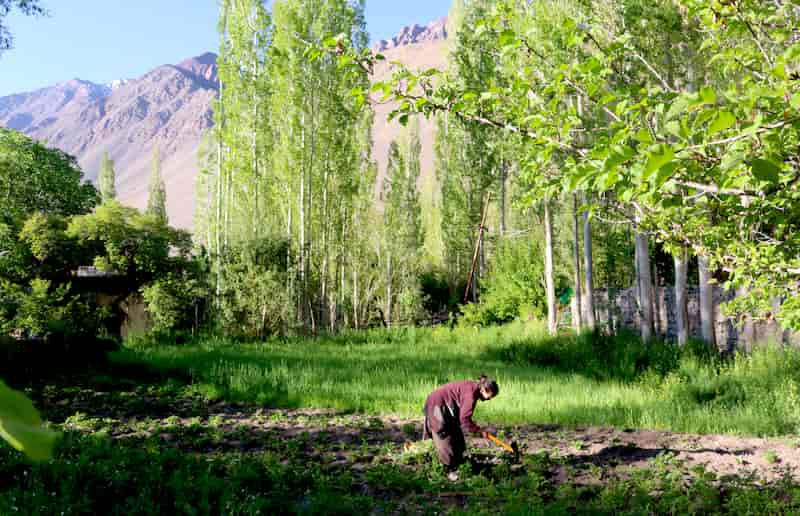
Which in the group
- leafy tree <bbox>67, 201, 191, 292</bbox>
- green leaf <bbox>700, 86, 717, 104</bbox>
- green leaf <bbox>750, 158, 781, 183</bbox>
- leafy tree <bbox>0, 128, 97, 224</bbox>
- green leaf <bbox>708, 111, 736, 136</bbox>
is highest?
leafy tree <bbox>0, 128, 97, 224</bbox>

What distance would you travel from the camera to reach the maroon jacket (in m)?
5.30

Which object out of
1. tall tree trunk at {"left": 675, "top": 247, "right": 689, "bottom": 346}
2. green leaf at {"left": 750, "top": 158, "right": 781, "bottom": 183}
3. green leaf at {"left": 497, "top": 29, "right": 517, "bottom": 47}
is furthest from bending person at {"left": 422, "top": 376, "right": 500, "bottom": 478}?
tall tree trunk at {"left": 675, "top": 247, "right": 689, "bottom": 346}

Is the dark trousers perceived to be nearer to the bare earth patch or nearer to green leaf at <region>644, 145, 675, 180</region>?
the bare earth patch

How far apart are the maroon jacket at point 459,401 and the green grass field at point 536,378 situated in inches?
79.8

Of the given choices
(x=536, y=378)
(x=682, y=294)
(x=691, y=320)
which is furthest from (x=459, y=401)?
(x=691, y=320)

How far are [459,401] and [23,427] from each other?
215 inches

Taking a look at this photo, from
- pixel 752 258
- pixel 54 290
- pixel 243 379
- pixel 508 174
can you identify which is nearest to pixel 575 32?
pixel 752 258

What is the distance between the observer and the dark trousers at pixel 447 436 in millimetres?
5426

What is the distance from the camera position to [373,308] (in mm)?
22312

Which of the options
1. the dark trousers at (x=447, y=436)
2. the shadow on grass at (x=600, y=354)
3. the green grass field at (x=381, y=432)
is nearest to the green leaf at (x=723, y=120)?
the green grass field at (x=381, y=432)

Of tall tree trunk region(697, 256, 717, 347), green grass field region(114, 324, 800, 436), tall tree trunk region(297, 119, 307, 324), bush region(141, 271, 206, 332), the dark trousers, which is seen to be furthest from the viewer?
tall tree trunk region(297, 119, 307, 324)

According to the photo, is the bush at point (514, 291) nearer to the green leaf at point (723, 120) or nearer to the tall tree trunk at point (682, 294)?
the tall tree trunk at point (682, 294)

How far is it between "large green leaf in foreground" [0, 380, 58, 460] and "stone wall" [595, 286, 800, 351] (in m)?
8.00

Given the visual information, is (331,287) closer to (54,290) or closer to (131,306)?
(131,306)
